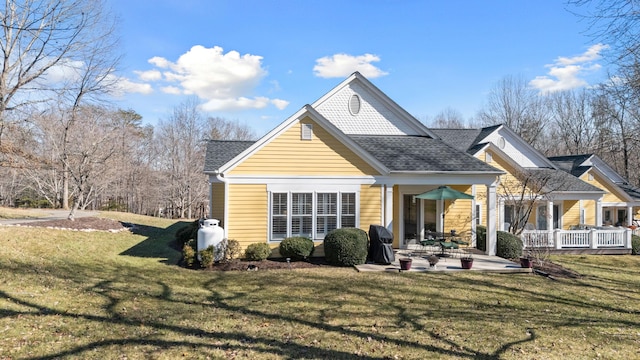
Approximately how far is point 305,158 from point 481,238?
850 cm

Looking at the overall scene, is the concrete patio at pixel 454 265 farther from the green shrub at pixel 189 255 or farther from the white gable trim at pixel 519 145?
the white gable trim at pixel 519 145

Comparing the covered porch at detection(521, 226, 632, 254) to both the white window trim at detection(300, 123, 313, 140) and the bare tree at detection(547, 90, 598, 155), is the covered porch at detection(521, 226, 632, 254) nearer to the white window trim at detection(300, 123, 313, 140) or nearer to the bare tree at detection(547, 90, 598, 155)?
the white window trim at detection(300, 123, 313, 140)

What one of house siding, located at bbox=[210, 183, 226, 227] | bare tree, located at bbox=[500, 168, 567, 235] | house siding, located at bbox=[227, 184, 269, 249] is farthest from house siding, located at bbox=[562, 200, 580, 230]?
house siding, located at bbox=[210, 183, 226, 227]

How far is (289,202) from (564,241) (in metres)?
14.0

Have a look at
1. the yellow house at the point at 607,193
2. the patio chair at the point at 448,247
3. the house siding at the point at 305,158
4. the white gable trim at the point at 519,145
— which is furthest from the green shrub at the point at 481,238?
the yellow house at the point at 607,193

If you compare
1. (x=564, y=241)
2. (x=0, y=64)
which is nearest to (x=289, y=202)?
(x=564, y=241)

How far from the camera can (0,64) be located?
56.3ft

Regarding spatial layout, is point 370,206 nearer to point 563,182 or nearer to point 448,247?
point 448,247

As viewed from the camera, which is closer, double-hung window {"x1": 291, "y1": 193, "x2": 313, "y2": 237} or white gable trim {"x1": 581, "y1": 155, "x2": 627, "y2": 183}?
double-hung window {"x1": 291, "y1": 193, "x2": 313, "y2": 237}

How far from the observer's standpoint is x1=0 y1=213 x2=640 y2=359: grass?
5.91m

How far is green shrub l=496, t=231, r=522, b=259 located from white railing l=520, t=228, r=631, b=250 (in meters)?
3.87

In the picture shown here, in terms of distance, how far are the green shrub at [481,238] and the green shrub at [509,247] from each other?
83 centimetres

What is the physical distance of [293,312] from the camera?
25.4 ft

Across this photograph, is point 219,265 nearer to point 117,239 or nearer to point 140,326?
point 140,326
